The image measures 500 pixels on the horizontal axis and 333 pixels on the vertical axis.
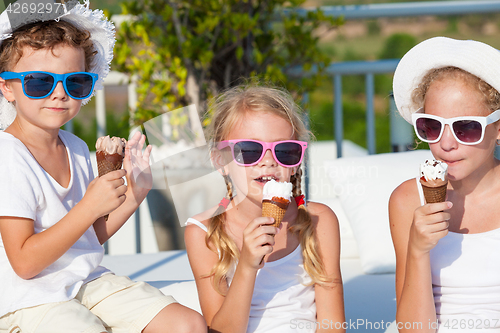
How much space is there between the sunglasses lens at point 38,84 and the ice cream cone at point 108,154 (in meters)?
0.17

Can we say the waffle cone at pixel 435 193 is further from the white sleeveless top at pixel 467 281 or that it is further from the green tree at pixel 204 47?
the green tree at pixel 204 47

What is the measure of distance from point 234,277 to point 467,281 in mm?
612

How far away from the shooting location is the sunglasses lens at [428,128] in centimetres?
126

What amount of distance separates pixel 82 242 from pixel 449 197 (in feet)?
3.28

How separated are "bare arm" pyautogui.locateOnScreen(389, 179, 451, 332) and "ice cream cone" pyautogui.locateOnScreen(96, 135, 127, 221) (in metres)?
0.73

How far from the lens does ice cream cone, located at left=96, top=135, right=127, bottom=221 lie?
4.15ft

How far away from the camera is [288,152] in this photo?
4.49ft

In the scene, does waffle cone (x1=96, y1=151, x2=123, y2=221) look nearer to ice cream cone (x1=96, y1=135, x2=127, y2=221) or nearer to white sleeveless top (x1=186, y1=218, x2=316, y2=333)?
ice cream cone (x1=96, y1=135, x2=127, y2=221)

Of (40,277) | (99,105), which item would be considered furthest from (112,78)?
(40,277)

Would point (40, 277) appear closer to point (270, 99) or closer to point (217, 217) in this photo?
point (217, 217)

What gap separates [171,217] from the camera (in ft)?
8.16

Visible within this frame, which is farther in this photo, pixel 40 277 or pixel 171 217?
pixel 171 217

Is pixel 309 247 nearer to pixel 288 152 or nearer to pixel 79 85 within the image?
pixel 288 152

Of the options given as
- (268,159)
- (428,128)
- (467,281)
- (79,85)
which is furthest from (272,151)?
(467,281)
